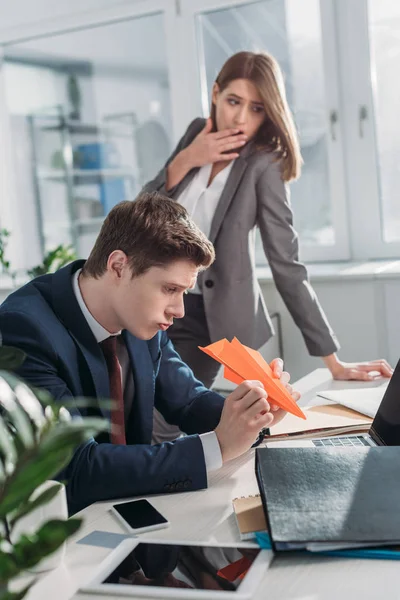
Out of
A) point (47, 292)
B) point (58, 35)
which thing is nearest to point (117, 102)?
point (58, 35)

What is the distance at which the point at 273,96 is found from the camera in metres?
2.22

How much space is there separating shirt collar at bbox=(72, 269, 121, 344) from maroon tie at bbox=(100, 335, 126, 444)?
0.01m

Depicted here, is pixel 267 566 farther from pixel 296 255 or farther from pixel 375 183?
pixel 375 183

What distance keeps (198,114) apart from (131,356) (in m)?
2.13

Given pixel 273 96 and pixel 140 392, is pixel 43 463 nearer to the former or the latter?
pixel 140 392

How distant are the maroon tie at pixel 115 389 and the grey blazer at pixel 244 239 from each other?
2.55 feet

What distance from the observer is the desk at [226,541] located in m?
0.86

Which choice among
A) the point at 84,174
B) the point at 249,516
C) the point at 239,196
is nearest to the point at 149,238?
the point at 249,516

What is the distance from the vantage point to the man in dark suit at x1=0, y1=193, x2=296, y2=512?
126cm

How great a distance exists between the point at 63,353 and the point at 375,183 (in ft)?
6.87

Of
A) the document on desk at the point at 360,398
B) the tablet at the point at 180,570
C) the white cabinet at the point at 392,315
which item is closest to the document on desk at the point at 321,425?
the document on desk at the point at 360,398

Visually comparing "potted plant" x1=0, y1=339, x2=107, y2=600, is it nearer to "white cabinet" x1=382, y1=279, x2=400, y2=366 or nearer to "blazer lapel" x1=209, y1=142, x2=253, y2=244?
"blazer lapel" x1=209, y1=142, x2=253, y2=244

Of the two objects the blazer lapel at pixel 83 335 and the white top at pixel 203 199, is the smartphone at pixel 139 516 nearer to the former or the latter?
the blazer lapel at pixel 83 335

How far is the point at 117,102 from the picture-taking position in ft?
13.5
